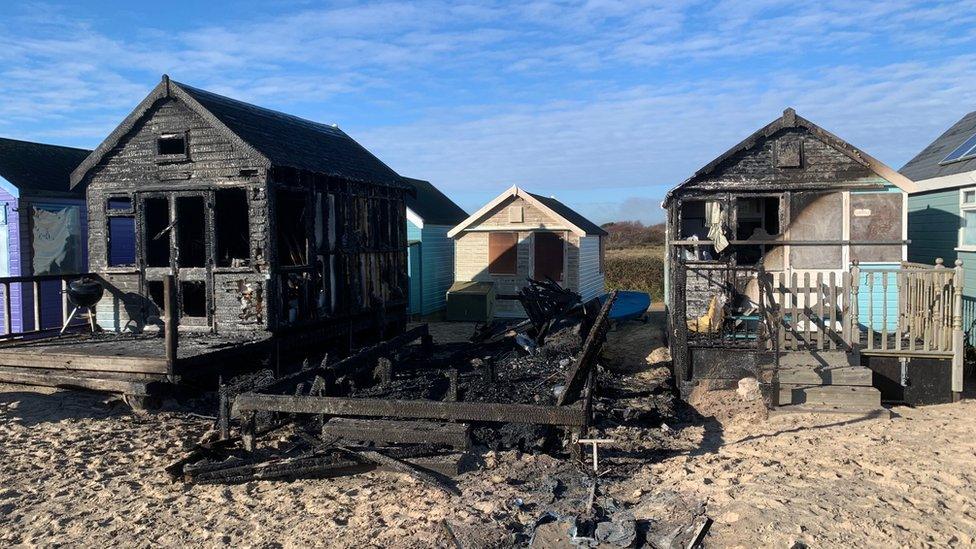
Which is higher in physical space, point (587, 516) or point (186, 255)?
point (186, 255)

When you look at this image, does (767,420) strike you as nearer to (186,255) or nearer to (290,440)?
(290,440)

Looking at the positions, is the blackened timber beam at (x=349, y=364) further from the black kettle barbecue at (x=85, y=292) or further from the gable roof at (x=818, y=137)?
the gable roof at (x=818, y=137)

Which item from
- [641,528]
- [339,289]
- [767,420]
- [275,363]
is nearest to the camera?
[641,528]

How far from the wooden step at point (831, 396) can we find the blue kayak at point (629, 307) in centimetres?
857

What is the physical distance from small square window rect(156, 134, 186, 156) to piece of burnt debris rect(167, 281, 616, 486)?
4.13m

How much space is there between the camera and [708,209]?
1356 cm

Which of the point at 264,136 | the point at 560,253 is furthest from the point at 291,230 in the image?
the point at 560,253

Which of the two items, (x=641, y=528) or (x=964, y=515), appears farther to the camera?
(x=964, y=515)

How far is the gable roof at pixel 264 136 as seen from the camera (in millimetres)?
10688

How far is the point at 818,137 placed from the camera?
41.8 ft

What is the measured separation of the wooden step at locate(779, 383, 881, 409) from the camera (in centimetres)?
919

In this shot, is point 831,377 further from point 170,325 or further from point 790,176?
point 170,325

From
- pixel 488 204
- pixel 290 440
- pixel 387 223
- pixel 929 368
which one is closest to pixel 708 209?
pixel 929 368

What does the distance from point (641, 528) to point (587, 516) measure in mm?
426
